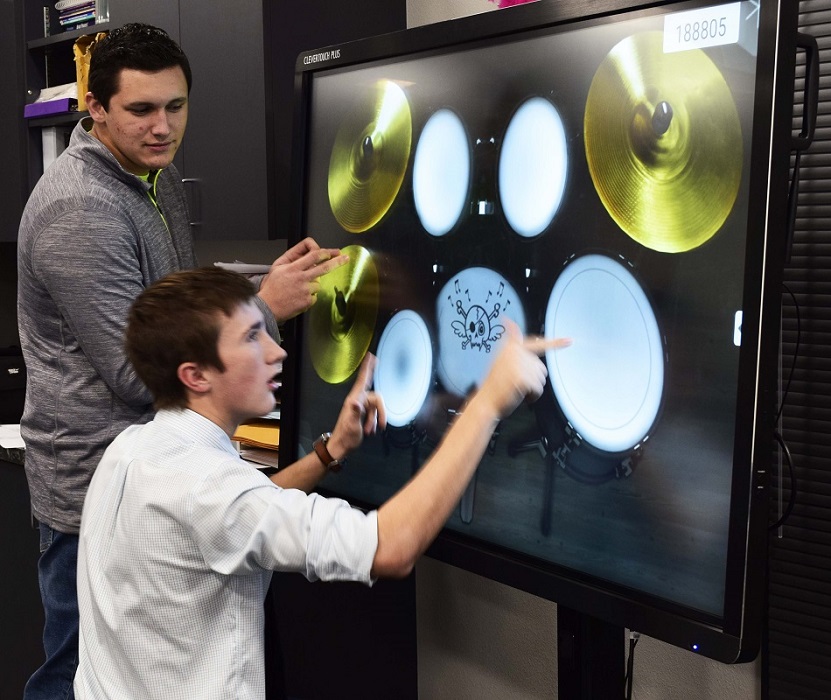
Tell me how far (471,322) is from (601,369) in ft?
0.91

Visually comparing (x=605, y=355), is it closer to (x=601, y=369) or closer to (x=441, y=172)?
(x=601, y=369)

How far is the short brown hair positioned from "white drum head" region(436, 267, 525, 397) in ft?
1.20

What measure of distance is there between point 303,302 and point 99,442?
0.47 m

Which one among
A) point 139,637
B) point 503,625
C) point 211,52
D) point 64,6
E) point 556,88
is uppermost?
point 64,6

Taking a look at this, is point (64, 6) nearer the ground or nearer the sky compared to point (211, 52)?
nearer the sky

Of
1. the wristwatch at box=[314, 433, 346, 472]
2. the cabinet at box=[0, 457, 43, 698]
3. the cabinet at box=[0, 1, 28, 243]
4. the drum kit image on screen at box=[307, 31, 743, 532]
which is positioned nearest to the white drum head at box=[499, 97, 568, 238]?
the drum kit image on screen at box=[307, 31, 743, 532]

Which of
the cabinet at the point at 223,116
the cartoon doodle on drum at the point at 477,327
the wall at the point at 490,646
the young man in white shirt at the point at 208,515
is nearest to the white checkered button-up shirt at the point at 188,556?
the young man in white shirt at the point at 208,515

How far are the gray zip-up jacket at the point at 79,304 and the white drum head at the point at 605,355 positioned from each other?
82cm

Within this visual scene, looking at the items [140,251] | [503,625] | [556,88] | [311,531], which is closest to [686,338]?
[556,88]

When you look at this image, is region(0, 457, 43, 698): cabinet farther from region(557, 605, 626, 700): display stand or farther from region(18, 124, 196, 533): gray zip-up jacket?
region(557, 605, 626, 700): display stand

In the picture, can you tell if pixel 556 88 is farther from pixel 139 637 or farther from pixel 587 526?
pixel 139 637

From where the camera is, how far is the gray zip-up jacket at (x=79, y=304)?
1.77 m

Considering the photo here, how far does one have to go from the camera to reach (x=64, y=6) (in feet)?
10.8

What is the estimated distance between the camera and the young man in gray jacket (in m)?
1.78
